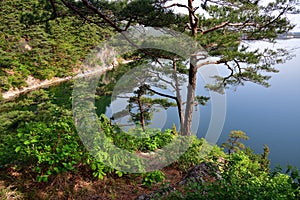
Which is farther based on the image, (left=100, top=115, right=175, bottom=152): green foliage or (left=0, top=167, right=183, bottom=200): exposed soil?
(left=100, top=115, right=175, bottom=152): green foliage

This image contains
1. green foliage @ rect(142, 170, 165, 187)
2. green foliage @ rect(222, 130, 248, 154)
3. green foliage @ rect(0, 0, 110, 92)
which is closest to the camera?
green foliage @ rect(142, 170, 165, 187)

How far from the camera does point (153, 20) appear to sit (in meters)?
4.19

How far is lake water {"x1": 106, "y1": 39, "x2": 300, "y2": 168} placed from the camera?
1486 centimetres

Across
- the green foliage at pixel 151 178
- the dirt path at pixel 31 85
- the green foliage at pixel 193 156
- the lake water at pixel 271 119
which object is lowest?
the lake water at pixel 271 119

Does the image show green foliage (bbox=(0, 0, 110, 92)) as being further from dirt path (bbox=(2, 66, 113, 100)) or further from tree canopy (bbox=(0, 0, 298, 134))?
tree canopy (bbox=(0, 0, 298, 134))

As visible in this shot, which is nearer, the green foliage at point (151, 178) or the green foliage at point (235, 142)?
the green foliage at point (151, 178)

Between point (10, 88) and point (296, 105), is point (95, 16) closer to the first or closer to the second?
point (10, 88)

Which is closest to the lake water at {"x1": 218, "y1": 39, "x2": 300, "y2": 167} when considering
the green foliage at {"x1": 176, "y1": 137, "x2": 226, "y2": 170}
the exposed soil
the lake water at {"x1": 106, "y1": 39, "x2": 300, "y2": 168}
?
the lake water at {"x1": 106, "y1": 39, "x2": 300, "y2": 168}

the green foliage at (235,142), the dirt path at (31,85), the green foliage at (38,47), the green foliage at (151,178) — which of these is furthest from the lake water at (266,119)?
the dirt path at (31,85)

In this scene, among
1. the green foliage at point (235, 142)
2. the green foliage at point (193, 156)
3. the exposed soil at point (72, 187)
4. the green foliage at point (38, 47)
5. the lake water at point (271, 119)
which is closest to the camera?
the exposed soil at point (72, 187)

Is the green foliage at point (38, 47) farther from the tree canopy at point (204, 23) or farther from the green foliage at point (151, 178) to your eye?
the green foliage at point (151, 178)

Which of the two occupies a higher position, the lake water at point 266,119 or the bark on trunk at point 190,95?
the bark on trunk at point 190,95

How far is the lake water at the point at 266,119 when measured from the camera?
1486 cm

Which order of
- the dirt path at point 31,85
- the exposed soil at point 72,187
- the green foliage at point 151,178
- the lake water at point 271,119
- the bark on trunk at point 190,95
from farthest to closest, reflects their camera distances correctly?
the lake water at point 271,119, the dirt path at point 31,85, the bark on trunk at point 190,95, the green foliage at point 151,178, the exposed soil at point 72,187
